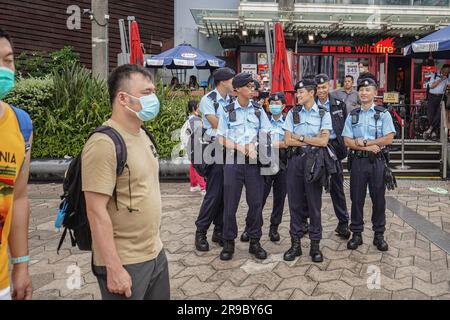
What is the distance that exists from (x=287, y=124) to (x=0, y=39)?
11.1 feet

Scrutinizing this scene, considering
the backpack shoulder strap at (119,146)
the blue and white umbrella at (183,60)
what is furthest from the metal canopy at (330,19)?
the backpack shoulder strap at (119,146)

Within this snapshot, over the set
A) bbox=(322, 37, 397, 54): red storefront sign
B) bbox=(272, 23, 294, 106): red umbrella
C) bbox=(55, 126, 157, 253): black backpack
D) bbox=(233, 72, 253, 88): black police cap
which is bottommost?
bbox=(55, 126, 157, 253): black backpack

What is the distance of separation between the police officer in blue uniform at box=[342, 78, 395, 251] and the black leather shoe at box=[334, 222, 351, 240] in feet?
0.98

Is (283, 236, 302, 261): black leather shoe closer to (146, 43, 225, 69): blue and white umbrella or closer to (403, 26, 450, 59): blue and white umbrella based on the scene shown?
(403, 26, 450, 59): blue and white umbrella

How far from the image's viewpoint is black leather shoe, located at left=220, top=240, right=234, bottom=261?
4.61 m

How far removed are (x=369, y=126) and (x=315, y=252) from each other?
1628 millimetres

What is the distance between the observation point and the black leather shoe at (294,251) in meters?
4.57

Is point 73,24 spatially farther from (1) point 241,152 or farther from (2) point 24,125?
(2) point 24,125

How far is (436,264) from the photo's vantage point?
4.46 m

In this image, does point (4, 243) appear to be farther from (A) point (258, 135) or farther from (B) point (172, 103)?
(B) point (172, 103)

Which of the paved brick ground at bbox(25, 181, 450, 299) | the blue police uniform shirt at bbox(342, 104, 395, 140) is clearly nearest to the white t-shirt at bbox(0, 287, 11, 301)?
the paved brick ground at bbox(25, 181, 450, 299)

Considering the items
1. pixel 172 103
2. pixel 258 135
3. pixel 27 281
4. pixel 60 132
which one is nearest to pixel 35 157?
pixel 60 132

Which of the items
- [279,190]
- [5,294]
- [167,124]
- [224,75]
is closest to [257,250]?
[279,190]

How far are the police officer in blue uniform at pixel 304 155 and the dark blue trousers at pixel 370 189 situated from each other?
62 centimetres
